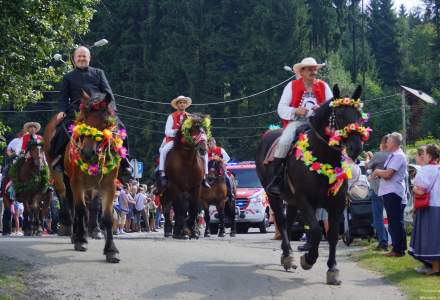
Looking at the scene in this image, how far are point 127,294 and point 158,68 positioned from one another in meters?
58.9

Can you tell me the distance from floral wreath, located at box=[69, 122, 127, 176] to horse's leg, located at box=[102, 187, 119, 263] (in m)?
0.35

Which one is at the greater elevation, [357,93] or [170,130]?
[170,130]

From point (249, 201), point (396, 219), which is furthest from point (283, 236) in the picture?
point (249, 201)

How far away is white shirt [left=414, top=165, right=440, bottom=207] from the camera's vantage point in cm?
1370

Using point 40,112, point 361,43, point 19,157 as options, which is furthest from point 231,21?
point 19,157

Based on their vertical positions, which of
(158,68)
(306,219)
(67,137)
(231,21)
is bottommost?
(306,219)

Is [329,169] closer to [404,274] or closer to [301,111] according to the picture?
[301,111]

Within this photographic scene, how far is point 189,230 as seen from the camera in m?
A: 19.9

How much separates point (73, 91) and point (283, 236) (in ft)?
13.8

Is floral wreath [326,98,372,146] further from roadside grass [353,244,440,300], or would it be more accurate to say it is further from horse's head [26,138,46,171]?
horse's head [26,138,46,171]

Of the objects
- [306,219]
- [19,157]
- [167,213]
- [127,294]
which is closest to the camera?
[127,294]

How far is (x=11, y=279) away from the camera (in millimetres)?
10844

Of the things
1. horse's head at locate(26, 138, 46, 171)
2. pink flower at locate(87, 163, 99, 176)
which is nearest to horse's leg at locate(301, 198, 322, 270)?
pink flower at locate(87, 163, 99, 176)

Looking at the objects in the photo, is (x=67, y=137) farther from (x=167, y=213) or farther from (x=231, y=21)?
(x=231, y=21)
